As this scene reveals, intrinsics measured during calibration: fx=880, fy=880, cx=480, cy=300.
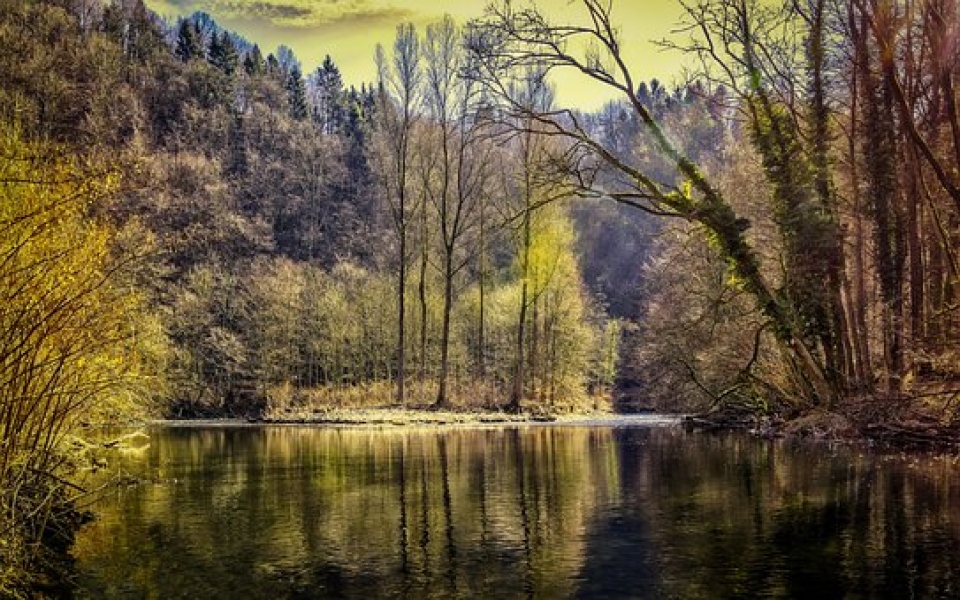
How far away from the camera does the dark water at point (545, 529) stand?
8.65 m

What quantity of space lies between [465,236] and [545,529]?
6232 cm

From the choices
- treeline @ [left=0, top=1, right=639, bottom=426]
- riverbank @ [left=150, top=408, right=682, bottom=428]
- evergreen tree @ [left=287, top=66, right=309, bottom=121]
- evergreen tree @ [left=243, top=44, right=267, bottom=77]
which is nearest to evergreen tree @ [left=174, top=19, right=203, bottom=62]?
treeline @ [left=0, top=1, right=639, bottom=426]

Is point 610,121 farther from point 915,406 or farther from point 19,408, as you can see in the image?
point 19,408

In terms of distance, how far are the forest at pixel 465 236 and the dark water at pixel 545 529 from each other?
1562 mm

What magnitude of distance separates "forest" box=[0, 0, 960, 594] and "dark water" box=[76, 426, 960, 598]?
1.56 meters

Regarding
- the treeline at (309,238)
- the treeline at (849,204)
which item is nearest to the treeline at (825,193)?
the treeline at (849,204)

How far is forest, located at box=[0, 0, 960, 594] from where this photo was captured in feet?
41.7

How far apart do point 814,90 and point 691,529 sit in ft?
54.4

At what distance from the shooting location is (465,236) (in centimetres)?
7331

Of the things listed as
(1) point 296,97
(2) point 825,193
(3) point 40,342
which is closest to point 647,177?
(2) point 825,193

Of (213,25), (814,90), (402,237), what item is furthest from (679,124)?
(213,25)

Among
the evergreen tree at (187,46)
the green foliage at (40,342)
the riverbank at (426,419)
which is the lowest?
the riverbank at (426,419)

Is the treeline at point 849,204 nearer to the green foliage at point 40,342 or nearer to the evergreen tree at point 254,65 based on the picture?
the green foliage at point 40,342

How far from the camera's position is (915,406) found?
18891 mm
